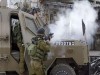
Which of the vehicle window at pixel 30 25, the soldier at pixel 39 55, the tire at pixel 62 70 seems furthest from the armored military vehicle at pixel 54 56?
the soldier at pixel 39 55

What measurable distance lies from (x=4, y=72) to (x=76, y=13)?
6.96m

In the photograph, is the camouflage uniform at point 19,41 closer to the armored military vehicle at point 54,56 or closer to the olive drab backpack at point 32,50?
the armored military vehicle at point 54,56

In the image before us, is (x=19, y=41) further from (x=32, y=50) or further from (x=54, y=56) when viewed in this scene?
(x=54, y=56)

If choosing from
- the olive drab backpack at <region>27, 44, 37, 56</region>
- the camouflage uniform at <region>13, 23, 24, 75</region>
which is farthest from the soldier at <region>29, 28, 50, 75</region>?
the camouflage uniform at <region>13, 23, 24, 75</region>

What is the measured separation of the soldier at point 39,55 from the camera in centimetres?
809

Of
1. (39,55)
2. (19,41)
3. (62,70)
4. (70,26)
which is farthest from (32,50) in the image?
(70,26)

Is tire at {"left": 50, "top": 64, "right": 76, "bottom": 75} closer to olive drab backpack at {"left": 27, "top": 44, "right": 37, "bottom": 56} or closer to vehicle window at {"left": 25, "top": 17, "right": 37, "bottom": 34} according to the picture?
olive drab backpack at {"left": 27, "top": 44, "right": 37, "bottom": 56}

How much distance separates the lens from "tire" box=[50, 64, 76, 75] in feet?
27.5

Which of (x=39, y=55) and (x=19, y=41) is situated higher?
(x=19, y=41)

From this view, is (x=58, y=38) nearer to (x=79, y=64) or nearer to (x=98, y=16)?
(x=79, y=64)

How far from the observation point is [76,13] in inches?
587

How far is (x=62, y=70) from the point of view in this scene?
8.38 metres

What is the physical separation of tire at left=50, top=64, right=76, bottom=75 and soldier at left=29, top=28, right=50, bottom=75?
33 centimetres

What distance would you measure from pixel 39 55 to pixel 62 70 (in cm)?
65
